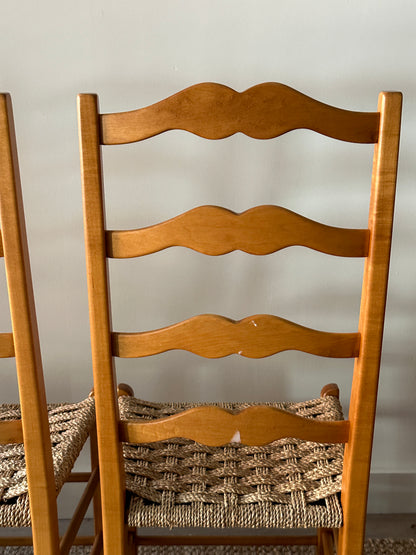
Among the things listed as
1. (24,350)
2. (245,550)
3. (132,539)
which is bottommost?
(245,550)

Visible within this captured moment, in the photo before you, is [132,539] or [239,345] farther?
[132,539]

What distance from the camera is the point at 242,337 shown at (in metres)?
0.84

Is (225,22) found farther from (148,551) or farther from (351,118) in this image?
(148,551)

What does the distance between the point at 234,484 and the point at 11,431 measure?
367 millimetres

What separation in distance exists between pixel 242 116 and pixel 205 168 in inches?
24.1

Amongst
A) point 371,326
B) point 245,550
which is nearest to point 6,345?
point 371,326

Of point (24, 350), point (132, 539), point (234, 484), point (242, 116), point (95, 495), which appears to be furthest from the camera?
point (95, 495)

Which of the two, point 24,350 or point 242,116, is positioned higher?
point 242,116

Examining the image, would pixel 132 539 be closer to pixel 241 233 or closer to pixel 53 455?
pixel 53 455

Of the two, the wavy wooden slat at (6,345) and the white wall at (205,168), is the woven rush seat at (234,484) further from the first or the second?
the white wall at (205,168)

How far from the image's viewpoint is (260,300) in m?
1.47

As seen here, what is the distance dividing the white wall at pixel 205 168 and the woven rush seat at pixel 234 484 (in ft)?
1.37

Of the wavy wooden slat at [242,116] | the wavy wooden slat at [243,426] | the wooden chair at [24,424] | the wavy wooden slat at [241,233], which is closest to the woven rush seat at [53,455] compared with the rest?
the wooden chair at [24,424]

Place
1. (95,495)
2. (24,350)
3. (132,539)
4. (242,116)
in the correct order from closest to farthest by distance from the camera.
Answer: (242,116), (24,350), (132,539), (95,495)
